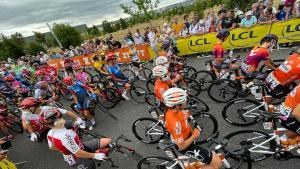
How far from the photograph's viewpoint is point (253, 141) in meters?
3.98

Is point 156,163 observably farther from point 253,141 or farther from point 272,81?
point 272,81

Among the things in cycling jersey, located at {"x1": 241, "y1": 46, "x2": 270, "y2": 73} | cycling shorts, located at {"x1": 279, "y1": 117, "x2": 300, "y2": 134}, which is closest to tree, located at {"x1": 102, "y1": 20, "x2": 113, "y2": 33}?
cycling jersey, located at {"x1": 241, "y1": 46, "x2": 270, "y2": 73}

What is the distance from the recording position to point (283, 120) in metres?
3.70

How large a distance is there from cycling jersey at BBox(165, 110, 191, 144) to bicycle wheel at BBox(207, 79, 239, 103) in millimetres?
3245

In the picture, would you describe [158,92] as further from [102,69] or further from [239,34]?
[239,34]

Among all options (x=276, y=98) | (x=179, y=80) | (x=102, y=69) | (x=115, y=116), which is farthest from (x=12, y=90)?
(x=276, y=98)

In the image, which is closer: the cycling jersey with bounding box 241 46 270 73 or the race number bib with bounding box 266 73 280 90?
the race number bib with bounding box 266 73 280 90

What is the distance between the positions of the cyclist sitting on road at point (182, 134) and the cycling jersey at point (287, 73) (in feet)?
8.38

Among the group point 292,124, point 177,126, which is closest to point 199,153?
point 177,126

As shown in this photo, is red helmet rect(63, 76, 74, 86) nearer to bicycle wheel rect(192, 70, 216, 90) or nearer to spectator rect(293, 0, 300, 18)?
bicycle wheel rect(192, 70, 216, 90)

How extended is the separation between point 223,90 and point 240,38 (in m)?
5.22

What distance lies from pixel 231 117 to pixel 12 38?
46.9 m

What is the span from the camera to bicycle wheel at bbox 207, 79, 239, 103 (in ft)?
20.9

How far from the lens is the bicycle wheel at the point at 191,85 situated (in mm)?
7234
